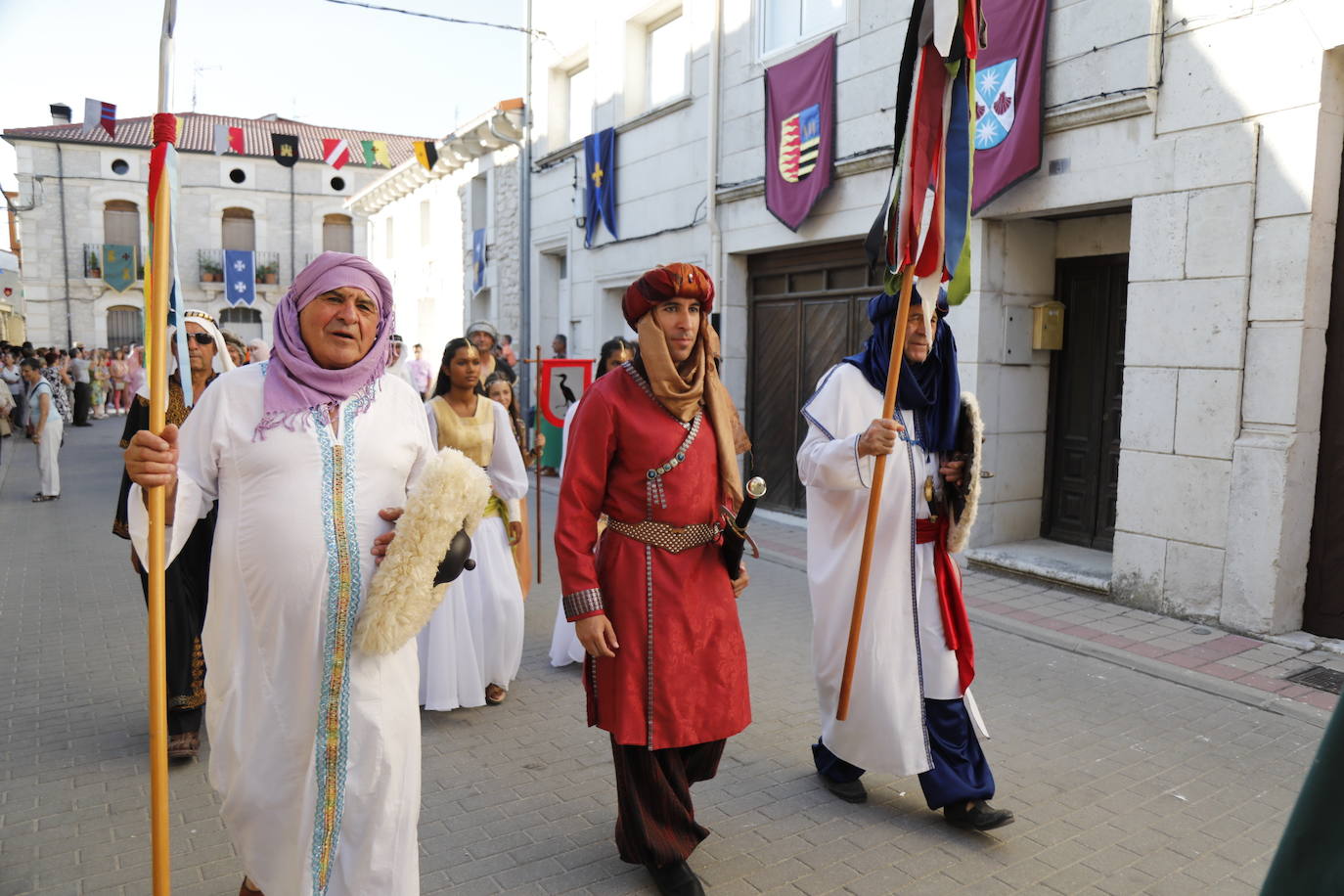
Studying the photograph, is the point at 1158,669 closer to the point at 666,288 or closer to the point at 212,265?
the point at 666,288

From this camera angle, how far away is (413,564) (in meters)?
2.51

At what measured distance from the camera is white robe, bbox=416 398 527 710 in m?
4.70

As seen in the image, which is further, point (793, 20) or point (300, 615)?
point (793, 20)

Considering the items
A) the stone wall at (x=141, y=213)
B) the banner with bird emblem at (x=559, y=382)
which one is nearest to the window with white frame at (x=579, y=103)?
the banner with bird emblem at (x=559, y=382)

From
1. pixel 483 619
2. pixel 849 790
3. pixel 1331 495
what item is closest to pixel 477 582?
pixel 483 619

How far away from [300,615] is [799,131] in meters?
8.07

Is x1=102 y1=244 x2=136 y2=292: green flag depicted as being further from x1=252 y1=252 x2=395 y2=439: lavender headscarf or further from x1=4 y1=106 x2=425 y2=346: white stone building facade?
x1=252 y1=252 x2=395 y2=439: lavender headscarf

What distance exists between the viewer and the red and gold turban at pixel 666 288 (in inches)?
115

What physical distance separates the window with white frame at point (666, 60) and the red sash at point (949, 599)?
30.5ft

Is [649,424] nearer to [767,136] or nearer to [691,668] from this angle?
[691,668]

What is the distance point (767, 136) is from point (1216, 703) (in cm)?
690

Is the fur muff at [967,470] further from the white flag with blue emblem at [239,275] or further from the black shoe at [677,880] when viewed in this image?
the white flag with blue emblem at [239,275]

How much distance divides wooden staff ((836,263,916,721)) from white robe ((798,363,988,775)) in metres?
0.08

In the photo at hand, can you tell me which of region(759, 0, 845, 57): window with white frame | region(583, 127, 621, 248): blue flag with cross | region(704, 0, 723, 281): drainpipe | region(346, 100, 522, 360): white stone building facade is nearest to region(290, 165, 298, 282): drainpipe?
region(346, 100, 522, 360): white stone building facade
